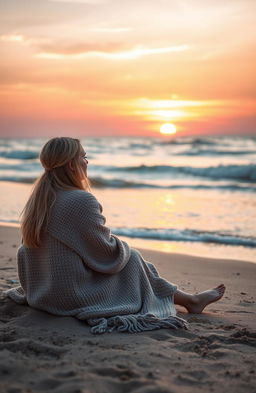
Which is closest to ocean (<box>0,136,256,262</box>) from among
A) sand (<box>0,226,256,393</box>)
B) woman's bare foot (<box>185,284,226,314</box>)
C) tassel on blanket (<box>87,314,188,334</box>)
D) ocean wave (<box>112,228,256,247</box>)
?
ocean wave (<box>112,228,256,247</box>)

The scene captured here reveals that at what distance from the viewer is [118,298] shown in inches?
151

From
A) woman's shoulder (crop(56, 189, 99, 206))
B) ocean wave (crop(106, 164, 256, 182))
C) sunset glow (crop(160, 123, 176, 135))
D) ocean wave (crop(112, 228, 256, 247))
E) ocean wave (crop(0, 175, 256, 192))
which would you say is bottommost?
ocean wave (crop(112, 228, 256, 247))

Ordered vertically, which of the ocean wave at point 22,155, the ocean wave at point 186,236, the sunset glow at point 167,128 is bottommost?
the ocean wave at point 186,236

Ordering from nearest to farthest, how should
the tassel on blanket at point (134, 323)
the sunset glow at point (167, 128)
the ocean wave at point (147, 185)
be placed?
the tassel on blanket at point (134, 323)
the ocean wave at point (147, 185)
the sunset glow at point (167, 128)

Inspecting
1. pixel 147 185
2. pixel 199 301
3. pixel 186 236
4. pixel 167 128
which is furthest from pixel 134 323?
pixel 167 128

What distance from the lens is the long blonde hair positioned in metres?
3.65

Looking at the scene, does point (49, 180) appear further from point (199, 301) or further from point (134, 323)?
point (199, 301)

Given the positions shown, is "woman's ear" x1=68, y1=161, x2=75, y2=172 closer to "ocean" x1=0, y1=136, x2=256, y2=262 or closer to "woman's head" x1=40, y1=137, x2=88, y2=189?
"woman's head" x1=40, y1=137, x2=88, y2=189

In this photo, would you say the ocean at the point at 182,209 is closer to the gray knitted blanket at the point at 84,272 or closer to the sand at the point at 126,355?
the gray knitted blanket at the point at 84,272

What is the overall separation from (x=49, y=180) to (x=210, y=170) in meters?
20.8

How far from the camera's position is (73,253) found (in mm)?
3689

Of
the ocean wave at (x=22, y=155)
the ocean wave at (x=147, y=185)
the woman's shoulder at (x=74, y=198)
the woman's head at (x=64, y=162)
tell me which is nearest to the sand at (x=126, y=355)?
the woman's shoulder at (x=74, y=198)

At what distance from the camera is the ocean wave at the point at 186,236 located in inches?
324

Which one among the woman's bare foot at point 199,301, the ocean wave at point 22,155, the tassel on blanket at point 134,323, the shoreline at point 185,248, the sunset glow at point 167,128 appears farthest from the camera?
the sunset glow at point 167,128
